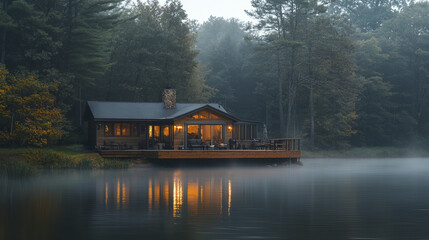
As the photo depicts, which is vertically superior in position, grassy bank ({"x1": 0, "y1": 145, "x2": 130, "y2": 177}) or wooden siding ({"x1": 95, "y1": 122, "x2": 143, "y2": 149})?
wooden siding ({"x1": 95, "y1": 122, "x2": 143, "y2": 149})

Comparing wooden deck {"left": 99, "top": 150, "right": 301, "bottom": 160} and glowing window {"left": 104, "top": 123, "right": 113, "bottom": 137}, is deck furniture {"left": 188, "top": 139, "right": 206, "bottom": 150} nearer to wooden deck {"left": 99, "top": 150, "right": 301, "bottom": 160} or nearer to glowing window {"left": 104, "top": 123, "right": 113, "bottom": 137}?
wooden deck {"left": 99, "top": 150, "right": 301, "bottom": 160}

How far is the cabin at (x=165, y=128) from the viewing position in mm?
42094

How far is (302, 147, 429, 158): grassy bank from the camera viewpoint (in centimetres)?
5931

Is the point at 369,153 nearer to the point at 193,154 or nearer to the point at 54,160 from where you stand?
the point at 193,154

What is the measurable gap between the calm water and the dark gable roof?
46.2ft

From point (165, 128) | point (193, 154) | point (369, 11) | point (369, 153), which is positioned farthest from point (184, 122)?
point (369, 11)

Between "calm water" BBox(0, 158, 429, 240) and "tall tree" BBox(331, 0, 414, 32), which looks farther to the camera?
"tall tree" BBox(331, 0, 414, 32)

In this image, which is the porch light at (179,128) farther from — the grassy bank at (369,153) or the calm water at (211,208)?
the grassy bank at (369,153)

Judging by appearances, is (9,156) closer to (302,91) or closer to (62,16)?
(62,16)

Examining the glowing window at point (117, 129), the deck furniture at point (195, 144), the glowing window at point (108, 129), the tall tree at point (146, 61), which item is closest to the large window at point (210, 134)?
the deck furniture at point (195, 144)

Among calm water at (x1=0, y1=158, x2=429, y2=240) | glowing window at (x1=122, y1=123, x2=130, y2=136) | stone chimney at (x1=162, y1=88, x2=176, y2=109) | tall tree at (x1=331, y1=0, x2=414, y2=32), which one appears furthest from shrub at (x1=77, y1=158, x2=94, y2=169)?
tall tree at (x1=331, y1=0, x2=414, y2=32)

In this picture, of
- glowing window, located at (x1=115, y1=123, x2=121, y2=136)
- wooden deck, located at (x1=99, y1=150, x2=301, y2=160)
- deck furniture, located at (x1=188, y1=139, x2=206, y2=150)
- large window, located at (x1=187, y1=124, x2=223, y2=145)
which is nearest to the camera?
wooden deck, located at (x1=99, y1=150, x2=301, y2=160)

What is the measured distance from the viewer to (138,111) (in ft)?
146

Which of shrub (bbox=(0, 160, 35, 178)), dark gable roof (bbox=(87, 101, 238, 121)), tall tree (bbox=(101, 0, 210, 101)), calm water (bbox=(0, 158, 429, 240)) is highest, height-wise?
tall tree (bbox=(101, 0, 210, 101))
